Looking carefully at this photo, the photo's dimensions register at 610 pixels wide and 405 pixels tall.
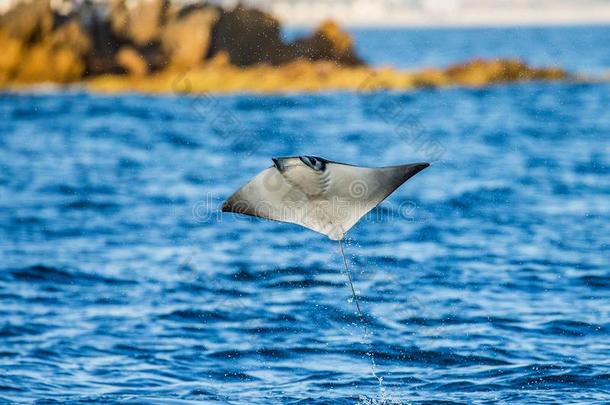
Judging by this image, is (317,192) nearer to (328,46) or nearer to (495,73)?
(328,46)

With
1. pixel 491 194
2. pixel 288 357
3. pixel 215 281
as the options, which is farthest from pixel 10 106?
pixel 288 357

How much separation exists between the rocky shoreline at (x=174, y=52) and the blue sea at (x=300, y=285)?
21.9 metres

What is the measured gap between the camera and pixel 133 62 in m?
57.8

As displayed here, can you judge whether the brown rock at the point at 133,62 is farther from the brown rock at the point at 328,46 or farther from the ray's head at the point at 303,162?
the ray's head at the point at 303,162

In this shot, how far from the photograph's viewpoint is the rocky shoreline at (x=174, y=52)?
56531mm

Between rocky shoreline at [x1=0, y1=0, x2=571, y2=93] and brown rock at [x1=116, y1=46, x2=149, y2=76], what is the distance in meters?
0.06

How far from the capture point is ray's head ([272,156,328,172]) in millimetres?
9250

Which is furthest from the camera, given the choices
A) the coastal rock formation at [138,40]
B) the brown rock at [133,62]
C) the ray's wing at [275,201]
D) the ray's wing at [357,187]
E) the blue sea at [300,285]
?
the brown rock at [133,62]

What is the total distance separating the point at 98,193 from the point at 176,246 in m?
8.10

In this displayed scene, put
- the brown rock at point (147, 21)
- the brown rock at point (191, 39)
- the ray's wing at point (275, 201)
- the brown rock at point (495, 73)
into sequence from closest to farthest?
the ray's wing at point (275, 201), the brown rock at point (191, 39), the brown rock at point (147, 21), the brown rock at point (495, 73)

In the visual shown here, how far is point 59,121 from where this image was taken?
1770 inches

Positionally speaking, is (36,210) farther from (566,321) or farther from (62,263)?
(566,321)

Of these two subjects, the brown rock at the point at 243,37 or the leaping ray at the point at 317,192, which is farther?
the brown rock at the point at 243,37

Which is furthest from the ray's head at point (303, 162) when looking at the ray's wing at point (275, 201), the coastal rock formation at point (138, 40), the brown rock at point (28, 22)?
the brown rock at point (28, 22)
